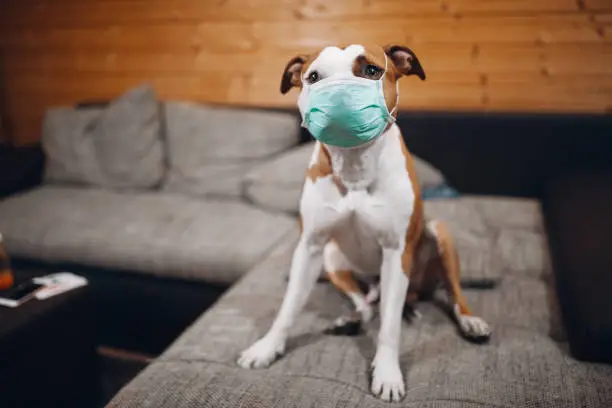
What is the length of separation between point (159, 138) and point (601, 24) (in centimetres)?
205

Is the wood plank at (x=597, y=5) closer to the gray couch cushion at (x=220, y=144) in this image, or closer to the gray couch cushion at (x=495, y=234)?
the gray couch cushion at (x=495, y=234)

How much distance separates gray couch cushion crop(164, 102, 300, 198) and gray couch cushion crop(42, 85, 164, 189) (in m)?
0.10

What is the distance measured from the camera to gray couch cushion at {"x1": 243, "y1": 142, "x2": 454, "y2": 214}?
236 cm

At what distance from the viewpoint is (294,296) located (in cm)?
135

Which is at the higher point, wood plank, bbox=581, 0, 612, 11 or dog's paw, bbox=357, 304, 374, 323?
wood plank, bbox=581, 0, 612, 11

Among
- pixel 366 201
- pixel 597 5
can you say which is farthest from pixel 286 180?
pixel 597 5

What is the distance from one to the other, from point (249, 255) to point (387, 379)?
94 cm

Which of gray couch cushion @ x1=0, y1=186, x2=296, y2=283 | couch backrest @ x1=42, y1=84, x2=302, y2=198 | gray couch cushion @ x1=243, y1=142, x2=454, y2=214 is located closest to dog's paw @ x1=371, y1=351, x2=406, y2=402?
gray couch cushion @ x1=0, y1=186, x2=296, y2=283

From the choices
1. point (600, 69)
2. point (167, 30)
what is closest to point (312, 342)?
point (600, 69)

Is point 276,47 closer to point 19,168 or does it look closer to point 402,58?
point 19,168

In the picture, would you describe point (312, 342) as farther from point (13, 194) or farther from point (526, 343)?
point (13, 194)

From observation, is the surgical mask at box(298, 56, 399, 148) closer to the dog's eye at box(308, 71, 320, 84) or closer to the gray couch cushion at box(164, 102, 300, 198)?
the dog's eye at box(308, 71, 320, 84)

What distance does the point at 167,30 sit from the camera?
314 centimetres

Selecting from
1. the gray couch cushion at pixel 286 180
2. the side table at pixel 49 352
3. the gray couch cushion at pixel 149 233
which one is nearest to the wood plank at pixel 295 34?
the gray couch cushion at pixel 286 180
